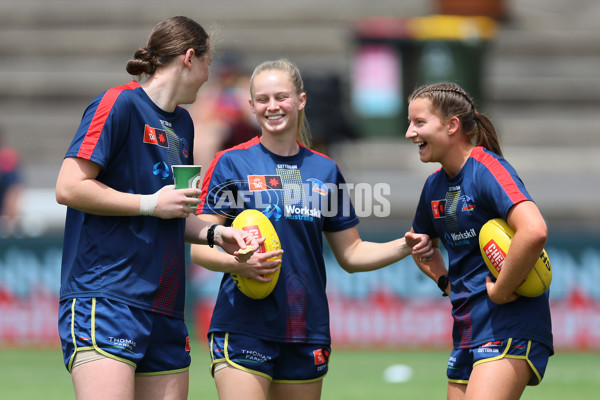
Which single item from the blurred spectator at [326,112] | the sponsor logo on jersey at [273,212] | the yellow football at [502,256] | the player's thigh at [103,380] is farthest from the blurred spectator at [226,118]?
the player's thigh at [103,380]

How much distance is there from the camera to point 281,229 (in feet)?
16.5

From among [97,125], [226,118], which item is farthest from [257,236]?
[226,118]

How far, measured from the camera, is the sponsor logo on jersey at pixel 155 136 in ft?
14.8

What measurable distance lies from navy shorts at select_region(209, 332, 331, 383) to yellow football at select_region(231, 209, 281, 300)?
9.7 inches

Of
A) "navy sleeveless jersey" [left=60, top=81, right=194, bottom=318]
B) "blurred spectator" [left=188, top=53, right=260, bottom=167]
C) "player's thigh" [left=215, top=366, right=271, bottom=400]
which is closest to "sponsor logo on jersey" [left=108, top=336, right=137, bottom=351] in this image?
"navy sleeveless jersey" [left=60, top=81, right=194, bottom=318]

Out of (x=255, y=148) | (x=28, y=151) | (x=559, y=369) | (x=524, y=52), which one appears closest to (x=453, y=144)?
(x=255, y=148)

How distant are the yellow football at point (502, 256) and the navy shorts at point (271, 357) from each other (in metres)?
1.06

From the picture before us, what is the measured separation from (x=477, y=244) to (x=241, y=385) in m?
1.42

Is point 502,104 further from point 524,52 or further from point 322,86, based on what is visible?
point 322,86

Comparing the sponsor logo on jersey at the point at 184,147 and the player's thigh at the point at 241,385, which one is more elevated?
the sponsor logo on jersey at the point at 184,147

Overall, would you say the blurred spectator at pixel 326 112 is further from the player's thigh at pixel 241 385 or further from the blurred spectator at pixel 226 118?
the player's thigh at pixel 241 385

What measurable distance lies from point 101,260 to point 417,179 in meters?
11.6

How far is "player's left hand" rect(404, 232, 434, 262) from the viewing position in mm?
5125

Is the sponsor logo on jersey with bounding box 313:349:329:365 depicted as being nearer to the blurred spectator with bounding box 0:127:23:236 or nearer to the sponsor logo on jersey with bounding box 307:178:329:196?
the sponsor logo on jersey with bounding box 307:178:329:196
